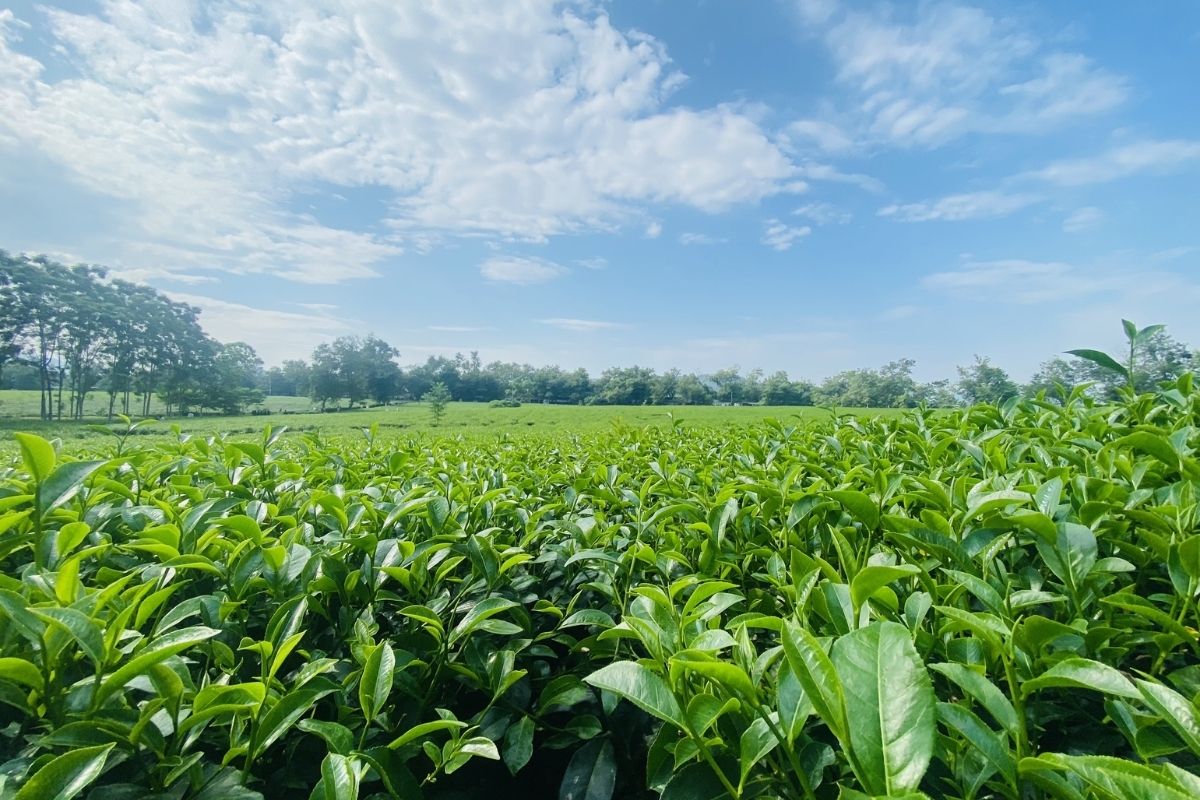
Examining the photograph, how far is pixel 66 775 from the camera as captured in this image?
614 millimetres

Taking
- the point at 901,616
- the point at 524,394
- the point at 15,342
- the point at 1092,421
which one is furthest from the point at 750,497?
the point at 524,394

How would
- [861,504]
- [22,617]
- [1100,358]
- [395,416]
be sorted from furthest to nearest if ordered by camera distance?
1. [395,416]
2. [1100,358]
3. [861,504]
4. [22,617]

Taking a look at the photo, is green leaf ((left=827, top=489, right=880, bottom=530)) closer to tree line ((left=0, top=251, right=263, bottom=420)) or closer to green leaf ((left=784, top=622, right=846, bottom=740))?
green leaf ((left=784, top=622, right=846, bottom=740))

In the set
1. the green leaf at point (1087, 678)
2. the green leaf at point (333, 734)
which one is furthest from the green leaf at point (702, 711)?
the green leaf at point (333, 734)

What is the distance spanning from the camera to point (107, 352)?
163 feet

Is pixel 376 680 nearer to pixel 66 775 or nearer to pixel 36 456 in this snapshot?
pixel 66 775

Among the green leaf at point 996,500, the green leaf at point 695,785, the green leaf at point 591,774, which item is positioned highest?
the green leaf at point 996,500

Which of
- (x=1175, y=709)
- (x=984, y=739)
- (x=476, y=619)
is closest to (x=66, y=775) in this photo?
(x=476, y=619)

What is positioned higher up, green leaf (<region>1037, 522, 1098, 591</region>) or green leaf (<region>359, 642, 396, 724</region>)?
green leaf (<region>1037, 522, 1098, 591</region>)

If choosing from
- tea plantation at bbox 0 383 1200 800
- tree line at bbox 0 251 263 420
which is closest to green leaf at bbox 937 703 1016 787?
tea plantation at bbox 0 383 1200 800

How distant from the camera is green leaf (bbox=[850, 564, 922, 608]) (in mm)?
673

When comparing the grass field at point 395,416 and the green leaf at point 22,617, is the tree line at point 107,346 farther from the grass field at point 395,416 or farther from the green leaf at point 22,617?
the green leaf at point 22,617

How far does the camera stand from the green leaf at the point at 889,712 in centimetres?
48

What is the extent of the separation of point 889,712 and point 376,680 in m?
0.70
